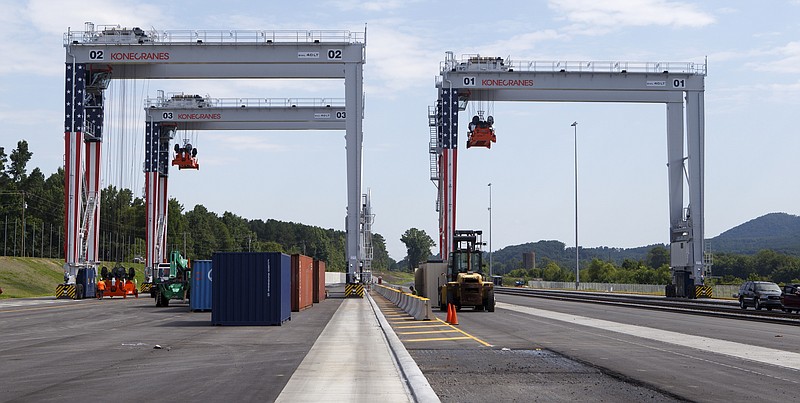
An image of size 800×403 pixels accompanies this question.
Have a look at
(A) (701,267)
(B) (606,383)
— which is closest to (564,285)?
(A) (701,267)

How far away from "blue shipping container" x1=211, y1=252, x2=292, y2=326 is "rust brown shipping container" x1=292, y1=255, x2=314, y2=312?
7.76 m

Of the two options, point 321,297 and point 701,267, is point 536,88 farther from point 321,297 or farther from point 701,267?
point 321,297

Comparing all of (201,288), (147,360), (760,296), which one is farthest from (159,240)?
(147,360)

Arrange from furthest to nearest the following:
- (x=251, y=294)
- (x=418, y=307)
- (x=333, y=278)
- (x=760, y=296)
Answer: (x=333, y=278) < (x=760, y=296) < (x=418, y=307) < (x=251, y=294)

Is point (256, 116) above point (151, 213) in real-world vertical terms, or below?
above

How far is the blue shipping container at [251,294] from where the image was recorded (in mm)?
29344

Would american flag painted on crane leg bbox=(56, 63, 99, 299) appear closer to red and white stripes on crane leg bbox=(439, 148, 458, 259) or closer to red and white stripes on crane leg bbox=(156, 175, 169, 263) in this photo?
red and white stripes on crane leg bbox=(156, 175, 169, 263)

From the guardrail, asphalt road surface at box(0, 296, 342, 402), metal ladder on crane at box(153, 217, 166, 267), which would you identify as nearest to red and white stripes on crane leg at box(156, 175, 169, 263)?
metal ladder on crane at box(153, 217, 166, 267)

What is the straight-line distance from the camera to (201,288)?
126 ft

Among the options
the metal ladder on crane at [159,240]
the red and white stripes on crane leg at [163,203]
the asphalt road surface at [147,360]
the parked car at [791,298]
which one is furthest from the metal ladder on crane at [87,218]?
the parked car at [791,298]

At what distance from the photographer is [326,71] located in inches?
2285

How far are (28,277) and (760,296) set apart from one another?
62.9 metres

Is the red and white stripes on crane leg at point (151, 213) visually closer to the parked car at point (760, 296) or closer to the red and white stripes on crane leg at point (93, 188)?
the red and white stripes on crane leg at point (93, 188)

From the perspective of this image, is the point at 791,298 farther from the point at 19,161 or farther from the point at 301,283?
the point at 19,161
